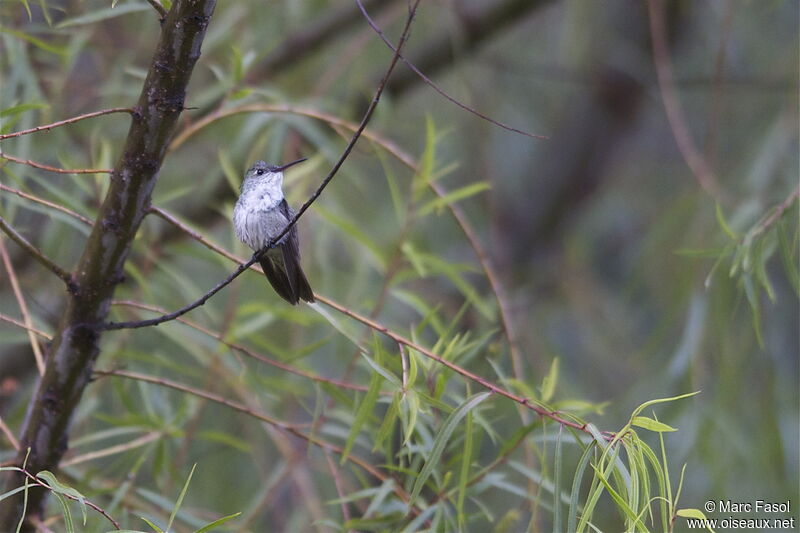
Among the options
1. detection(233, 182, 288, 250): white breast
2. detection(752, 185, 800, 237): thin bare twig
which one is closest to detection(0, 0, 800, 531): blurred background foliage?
detection(752, 185, 800, 237): thin bare twig

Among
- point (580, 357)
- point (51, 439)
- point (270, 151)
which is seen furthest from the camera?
point (580, 357)

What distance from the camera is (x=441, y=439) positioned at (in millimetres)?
1388

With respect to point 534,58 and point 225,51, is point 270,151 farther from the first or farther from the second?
point 534,58

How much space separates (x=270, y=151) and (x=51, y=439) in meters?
1.40

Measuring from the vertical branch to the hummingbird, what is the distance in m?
0.39

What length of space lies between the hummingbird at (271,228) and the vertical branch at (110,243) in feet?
1.27

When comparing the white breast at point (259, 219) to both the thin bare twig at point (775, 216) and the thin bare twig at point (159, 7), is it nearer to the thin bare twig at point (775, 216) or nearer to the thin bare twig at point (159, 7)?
the thin bare twig at point (159, 7)

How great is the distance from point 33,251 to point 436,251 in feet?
9.53

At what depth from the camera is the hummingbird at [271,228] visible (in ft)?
5.82

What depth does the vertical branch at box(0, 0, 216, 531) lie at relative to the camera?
1.31m

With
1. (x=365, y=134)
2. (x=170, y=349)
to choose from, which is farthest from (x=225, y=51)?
(x=365, y=134)

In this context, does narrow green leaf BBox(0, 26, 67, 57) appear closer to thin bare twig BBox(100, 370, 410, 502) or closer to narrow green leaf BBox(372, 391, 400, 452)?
thin bare twig BBox(100, 370, 410, 502)

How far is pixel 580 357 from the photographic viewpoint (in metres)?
4.09

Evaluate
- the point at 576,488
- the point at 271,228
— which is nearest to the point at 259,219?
the point at 271,228
